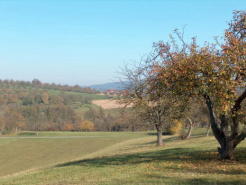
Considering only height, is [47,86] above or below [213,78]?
above

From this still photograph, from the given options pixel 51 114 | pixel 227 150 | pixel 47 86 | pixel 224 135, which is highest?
pixel 47 86

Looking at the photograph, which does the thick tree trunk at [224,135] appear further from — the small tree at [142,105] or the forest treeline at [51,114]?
the forest treeline at [51,114]

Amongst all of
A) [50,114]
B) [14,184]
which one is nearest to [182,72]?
[14,184]

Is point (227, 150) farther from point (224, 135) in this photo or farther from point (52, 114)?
point (52, 114)

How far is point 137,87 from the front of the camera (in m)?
33.9

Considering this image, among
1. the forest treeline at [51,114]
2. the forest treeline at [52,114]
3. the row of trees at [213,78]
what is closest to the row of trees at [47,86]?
the forest treeline at [52,114]

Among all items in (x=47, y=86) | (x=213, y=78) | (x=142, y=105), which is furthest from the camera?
(x=47, y=86)

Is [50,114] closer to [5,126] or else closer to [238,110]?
[5,126]

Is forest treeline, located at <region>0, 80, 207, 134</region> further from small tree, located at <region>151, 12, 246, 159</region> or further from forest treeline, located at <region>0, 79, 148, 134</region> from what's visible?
small tree, located at <region>151, 12, 246, 159</region>

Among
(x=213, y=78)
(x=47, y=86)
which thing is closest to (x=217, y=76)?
(x=213, y=78)

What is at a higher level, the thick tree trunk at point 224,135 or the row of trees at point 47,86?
the row of trees at point 47,86

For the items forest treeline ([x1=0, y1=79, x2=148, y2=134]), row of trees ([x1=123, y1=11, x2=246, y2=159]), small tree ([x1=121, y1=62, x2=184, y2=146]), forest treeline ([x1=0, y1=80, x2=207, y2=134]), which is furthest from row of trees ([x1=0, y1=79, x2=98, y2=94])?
row of trees ([x1=123, y1=11, x2=246, y2=159])

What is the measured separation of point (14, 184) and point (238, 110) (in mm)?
12129

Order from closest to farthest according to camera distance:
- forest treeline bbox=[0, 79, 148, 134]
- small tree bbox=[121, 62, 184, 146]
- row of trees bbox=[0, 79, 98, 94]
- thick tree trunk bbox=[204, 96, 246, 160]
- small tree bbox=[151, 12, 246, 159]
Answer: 1. small tree bbox=[151, 12, 246, 159]
2. thick tree trunk bbox=[204, 96, 246, 160]
3. small tree bbox=[121, 62, 184, 146]
4. forest treeline bbox=[0, 79, 148, 134]
5. row of trees bbox=[0, 79, 98, 94]
